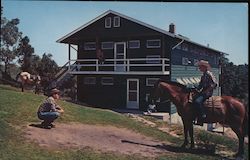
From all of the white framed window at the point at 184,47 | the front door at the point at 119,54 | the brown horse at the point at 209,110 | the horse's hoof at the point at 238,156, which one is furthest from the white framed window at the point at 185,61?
the horse's hoof at the point at 238,156

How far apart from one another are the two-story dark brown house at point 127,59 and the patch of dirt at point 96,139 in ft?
1.26

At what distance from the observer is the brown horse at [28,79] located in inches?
194

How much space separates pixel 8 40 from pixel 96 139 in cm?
187

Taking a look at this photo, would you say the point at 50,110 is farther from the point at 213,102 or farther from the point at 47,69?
the point at 213,102

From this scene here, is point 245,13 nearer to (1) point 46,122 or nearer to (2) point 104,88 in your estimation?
(2) point 104,88

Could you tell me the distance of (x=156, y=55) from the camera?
470cm

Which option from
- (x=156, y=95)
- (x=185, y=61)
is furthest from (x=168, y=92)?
(x=185, y=61)

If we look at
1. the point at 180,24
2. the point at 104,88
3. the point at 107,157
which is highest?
the point at 180,24

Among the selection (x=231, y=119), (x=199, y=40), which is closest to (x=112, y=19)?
(x=199, y=40)

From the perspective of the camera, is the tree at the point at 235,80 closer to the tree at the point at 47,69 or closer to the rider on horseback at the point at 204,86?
the rider on horseback at the point at 204,86

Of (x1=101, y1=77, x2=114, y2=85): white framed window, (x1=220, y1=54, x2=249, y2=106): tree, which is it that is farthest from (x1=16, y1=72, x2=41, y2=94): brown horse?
(x1=220, y1=54, x2=249, y2=106): tree

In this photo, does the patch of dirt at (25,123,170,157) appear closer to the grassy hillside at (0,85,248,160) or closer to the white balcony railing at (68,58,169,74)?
the grassy hillside at (0,85,248,160)

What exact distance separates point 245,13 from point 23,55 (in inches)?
122

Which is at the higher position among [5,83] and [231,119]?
[5,83]
